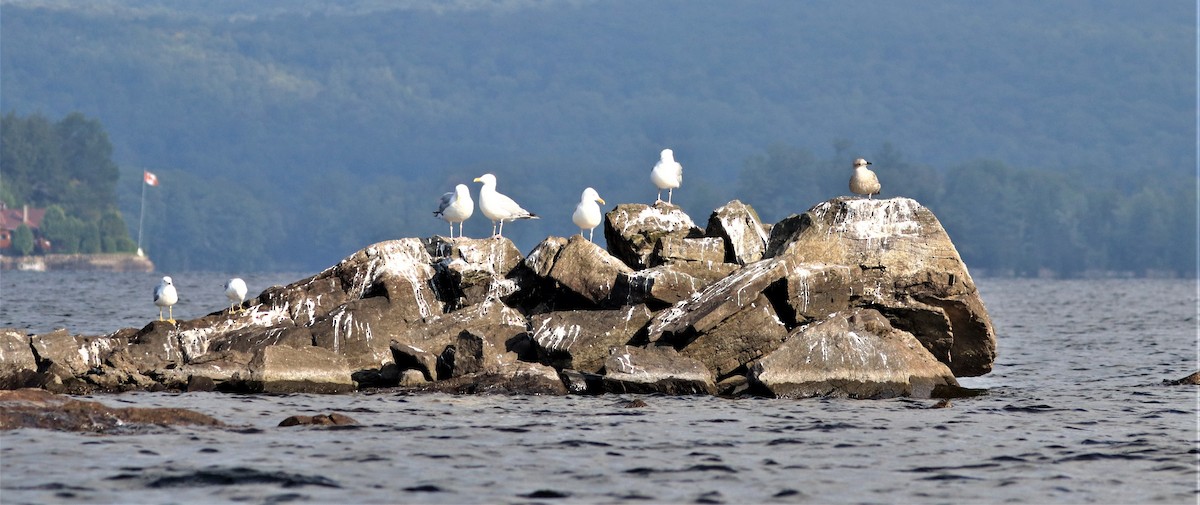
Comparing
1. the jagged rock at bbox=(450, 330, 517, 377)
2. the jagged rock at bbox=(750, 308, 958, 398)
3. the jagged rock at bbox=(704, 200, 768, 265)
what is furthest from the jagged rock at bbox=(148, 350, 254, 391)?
the jagged rock at bbox=(704, 200, 768, 265)

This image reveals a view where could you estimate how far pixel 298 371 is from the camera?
80.8ft

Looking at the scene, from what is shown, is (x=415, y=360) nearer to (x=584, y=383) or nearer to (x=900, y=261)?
(x=584, y=383)

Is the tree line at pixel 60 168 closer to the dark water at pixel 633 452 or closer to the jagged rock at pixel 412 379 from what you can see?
the jagged rock at pixel 412 379

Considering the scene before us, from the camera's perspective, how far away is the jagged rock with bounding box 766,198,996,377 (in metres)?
26.5

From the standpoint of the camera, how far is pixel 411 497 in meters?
15.7

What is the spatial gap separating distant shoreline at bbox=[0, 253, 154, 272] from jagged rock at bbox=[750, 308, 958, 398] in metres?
151

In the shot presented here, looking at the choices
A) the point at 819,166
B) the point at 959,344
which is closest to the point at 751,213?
the point at 959,344

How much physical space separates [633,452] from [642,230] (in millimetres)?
10543

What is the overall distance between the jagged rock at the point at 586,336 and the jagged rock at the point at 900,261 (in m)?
2.94

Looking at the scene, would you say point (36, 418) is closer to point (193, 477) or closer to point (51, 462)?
point (51, 462)

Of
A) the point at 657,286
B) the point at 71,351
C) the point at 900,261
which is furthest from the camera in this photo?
the point at 900,261

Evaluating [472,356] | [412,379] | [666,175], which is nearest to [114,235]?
[666,175]

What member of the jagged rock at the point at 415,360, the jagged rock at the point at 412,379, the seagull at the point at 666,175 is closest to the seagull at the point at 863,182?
the seagull at the point at 666,175

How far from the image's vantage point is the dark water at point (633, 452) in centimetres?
1605
